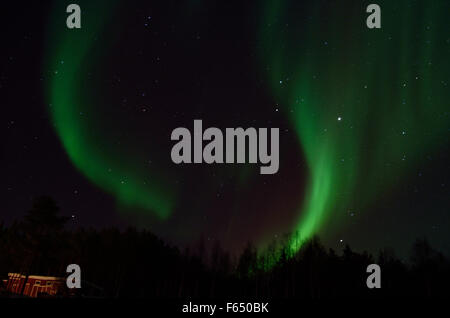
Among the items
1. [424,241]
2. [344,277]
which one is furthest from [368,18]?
[424,241]

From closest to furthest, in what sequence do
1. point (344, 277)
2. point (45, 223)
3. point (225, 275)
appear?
1. point (45, 223)
2. point (344, 277)
3. point (225, 275)

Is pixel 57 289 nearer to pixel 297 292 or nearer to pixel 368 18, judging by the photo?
pixel 368 18

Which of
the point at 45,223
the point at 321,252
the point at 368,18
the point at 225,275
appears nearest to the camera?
the point at 368,18

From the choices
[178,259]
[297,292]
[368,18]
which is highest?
[368,18]

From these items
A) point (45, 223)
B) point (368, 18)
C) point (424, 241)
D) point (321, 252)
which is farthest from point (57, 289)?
point (424, 241)

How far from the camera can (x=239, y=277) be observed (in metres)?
84.8

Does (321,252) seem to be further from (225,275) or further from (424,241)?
(225,275)

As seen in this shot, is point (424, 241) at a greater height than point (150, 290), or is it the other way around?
point (424, 241)

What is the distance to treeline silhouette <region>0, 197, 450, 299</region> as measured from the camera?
57625 mm

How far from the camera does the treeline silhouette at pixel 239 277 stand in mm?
57625

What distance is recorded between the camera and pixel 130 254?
66.9 meters
